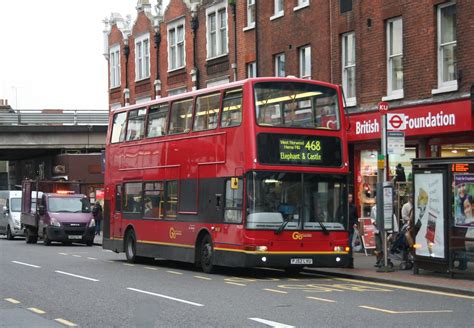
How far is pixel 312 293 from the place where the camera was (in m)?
16.8

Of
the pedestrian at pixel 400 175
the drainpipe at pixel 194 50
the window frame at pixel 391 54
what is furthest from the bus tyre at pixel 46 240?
the pedestrian at pixel 400 175

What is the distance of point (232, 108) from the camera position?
2081 centimetres

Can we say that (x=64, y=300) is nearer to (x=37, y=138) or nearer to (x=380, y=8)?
(x=380, y=8)

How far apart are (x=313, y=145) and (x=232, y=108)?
1.96 metres

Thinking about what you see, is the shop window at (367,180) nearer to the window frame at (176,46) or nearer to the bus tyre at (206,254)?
the bus tyre at (206,254)

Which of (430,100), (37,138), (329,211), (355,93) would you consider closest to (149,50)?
(37,138)

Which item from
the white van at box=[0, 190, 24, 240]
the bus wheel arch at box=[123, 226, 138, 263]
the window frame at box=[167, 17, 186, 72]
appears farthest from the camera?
the white van at box=[0, 190, 24, 240]

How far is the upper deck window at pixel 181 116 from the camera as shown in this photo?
75.0ft

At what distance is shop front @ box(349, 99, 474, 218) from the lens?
2384 centimetres

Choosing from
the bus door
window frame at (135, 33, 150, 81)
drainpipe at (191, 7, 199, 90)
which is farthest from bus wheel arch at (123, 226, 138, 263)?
window frame at (135, 33, 150, 81)

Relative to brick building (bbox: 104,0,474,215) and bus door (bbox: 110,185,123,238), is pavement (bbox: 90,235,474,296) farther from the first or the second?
bus door (bbox: 110,185,123,238)

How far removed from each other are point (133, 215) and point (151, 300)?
416 inches

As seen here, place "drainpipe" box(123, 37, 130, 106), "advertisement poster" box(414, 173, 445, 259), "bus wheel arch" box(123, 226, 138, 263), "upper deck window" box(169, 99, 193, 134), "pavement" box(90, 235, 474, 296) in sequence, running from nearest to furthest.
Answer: "pavement" box(90, 235, 474, 296) < "advertisement poster" box(414, 173, 445, 259) < "upper deck window" box(169, 99, 193, 134) < "bus wheel arch" box(123, 226, 138, 263) < "drainpipe" box(123, 37, 130, 106)

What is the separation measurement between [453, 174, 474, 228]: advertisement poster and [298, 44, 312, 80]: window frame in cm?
1362
